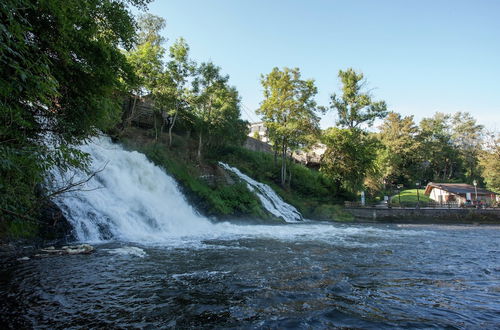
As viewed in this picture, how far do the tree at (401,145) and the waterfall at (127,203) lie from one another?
4342 centimetres

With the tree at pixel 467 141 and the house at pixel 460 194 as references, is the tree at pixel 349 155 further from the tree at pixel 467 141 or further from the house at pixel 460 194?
the tree at pixel 467 141

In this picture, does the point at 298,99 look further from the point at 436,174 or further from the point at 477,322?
the point at 436,174

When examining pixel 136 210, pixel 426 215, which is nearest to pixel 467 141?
pixel 426 215

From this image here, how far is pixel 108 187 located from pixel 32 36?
9626 mm

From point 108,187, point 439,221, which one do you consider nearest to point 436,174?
point 439,221

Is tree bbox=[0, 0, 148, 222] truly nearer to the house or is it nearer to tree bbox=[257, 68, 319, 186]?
tree bbox=[257, 68, 319, 186]

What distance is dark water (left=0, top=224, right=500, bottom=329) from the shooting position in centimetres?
452

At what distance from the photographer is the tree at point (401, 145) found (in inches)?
2080

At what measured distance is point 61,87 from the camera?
6855mm

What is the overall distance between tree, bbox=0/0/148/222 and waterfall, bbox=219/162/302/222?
705 inches

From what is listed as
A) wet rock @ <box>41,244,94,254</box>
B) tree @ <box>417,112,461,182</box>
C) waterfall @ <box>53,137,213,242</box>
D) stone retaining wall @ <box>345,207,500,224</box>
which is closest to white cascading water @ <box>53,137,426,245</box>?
waterfall @ <box>53,137,213,242</box>

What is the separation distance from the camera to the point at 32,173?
188 inches

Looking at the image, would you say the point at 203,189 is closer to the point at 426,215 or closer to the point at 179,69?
the point at 179,69

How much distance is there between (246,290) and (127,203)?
1005 centimetres
